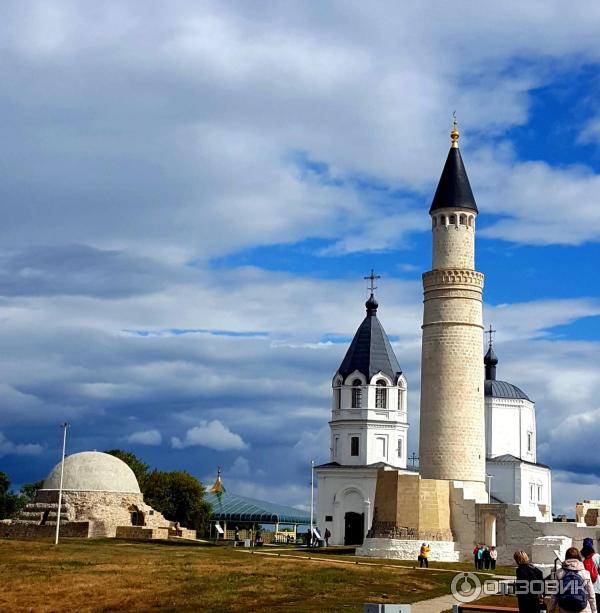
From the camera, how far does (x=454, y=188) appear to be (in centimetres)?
4916

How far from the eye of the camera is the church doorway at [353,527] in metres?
64.2

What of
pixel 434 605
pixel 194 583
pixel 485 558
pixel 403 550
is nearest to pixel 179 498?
pixel 403 550

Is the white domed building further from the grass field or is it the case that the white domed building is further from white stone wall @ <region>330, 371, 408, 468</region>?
the grass field

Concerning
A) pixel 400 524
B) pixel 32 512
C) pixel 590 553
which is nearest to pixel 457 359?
pixel 400 524

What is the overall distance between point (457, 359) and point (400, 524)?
827 centimetres

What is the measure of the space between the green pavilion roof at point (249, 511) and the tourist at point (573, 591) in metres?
71.7

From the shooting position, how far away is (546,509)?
72.6 m

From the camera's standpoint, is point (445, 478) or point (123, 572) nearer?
point (123, 572)

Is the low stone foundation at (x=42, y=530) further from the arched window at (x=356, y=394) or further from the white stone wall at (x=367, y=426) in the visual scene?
the arched window at (x=356, y=394)

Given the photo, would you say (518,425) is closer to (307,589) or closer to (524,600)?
(307,589)

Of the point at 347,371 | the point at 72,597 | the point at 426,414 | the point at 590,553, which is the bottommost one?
the point at 72,597

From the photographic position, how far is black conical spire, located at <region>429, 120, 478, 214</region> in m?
48.8

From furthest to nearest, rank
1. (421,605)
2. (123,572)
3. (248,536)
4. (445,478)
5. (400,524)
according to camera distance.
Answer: (248,536), (445,478), (400,524), (123,572), (421,605)

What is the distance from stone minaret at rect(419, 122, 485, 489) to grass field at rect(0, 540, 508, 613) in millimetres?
11840
